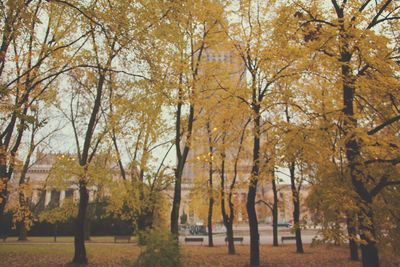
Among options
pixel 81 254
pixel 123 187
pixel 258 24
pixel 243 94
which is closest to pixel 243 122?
pixel 243 94

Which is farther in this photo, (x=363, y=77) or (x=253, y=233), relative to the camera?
(x=253, y=233)

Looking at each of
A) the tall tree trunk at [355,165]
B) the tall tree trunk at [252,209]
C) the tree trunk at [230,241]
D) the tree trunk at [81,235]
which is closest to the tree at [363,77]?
the tall tree trunk at [355,165]

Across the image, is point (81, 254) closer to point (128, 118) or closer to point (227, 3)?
point (128, 118)

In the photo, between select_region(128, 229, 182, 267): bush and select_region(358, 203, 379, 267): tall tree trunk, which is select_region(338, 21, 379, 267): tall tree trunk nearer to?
select_region(358, 203, 379, 267): tall tree trunk

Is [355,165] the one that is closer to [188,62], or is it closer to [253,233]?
[253,233]

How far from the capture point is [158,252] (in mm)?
8062

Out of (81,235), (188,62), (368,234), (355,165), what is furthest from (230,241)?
(368,234)

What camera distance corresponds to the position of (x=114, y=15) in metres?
7.68

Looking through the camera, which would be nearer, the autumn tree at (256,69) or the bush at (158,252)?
the bush at (158,252)

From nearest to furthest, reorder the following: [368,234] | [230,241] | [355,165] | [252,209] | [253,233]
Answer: [368,234], [355,165], [253,233], [252,209], [230,241]

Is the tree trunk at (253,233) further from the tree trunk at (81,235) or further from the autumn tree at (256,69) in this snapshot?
the tree trunk at (81,235)

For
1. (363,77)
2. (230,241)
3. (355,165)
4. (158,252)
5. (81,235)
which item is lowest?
(230,241)

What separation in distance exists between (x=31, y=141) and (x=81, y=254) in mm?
13541

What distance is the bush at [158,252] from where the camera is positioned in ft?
26.2
